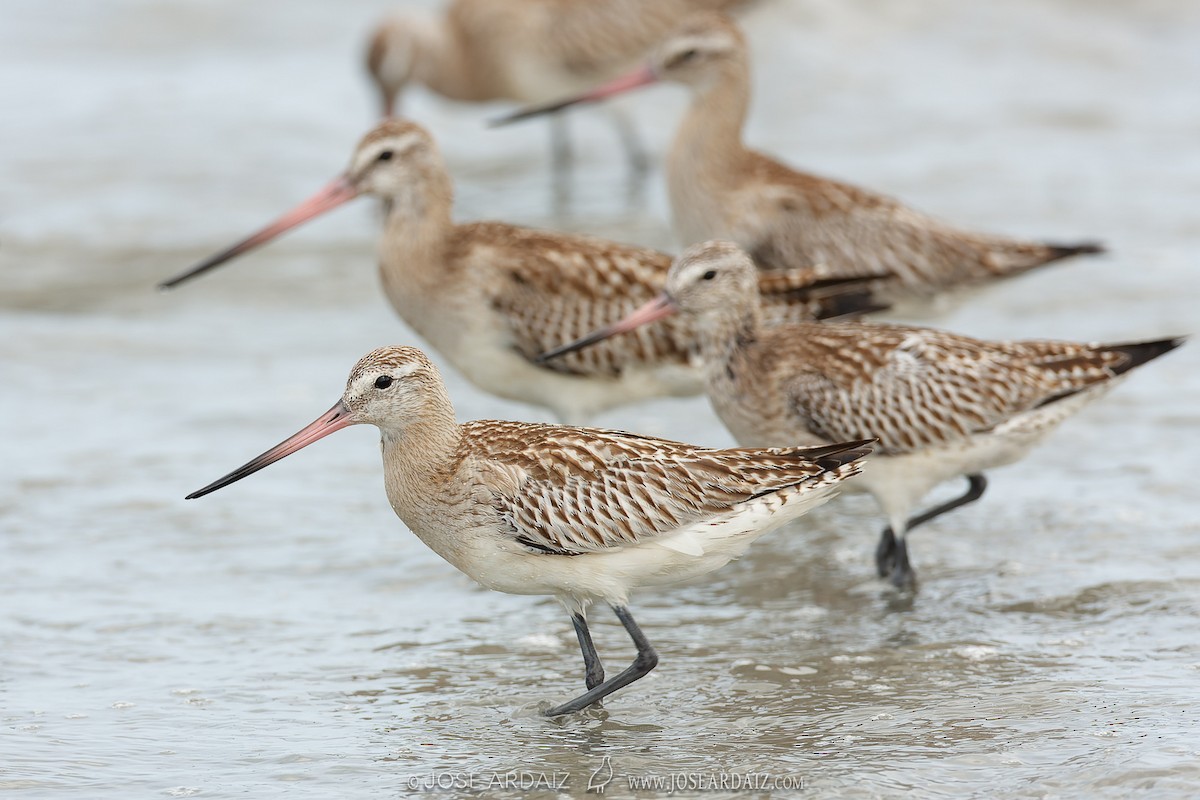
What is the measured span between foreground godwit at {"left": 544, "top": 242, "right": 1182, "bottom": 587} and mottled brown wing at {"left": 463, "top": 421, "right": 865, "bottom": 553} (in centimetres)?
110

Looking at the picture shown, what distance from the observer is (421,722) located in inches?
244

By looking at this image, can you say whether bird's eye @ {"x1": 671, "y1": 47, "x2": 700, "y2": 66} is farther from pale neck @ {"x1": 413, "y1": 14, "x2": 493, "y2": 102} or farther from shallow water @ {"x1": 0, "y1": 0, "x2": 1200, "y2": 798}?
pale neck @ {"x1": 413, "y1": 14, "x2": 493, "y2": 102}

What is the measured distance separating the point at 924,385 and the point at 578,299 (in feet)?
6.35

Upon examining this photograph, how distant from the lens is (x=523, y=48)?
14961 mm

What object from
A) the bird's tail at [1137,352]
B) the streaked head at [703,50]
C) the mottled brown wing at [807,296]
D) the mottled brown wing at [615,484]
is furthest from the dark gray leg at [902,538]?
the streaked head at [703,50]

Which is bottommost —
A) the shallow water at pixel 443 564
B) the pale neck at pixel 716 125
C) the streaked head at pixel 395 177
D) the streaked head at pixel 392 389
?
the shallow water at pixel 443 564

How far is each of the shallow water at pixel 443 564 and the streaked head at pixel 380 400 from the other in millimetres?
981

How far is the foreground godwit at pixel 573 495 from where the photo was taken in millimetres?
6070

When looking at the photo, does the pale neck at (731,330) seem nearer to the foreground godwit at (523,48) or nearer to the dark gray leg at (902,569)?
the dark gray leg at (902,569)

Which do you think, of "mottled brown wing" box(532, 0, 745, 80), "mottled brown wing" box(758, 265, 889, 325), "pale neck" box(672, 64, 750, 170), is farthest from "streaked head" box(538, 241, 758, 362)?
"mottled brown wing" box(532, 0, 745, 80)

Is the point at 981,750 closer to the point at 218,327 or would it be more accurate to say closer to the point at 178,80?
the point at 218,327

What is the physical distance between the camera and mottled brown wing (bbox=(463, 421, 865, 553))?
6.04 m

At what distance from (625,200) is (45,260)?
471 cm

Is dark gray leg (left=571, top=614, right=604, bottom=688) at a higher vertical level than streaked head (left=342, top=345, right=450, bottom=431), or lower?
lower
